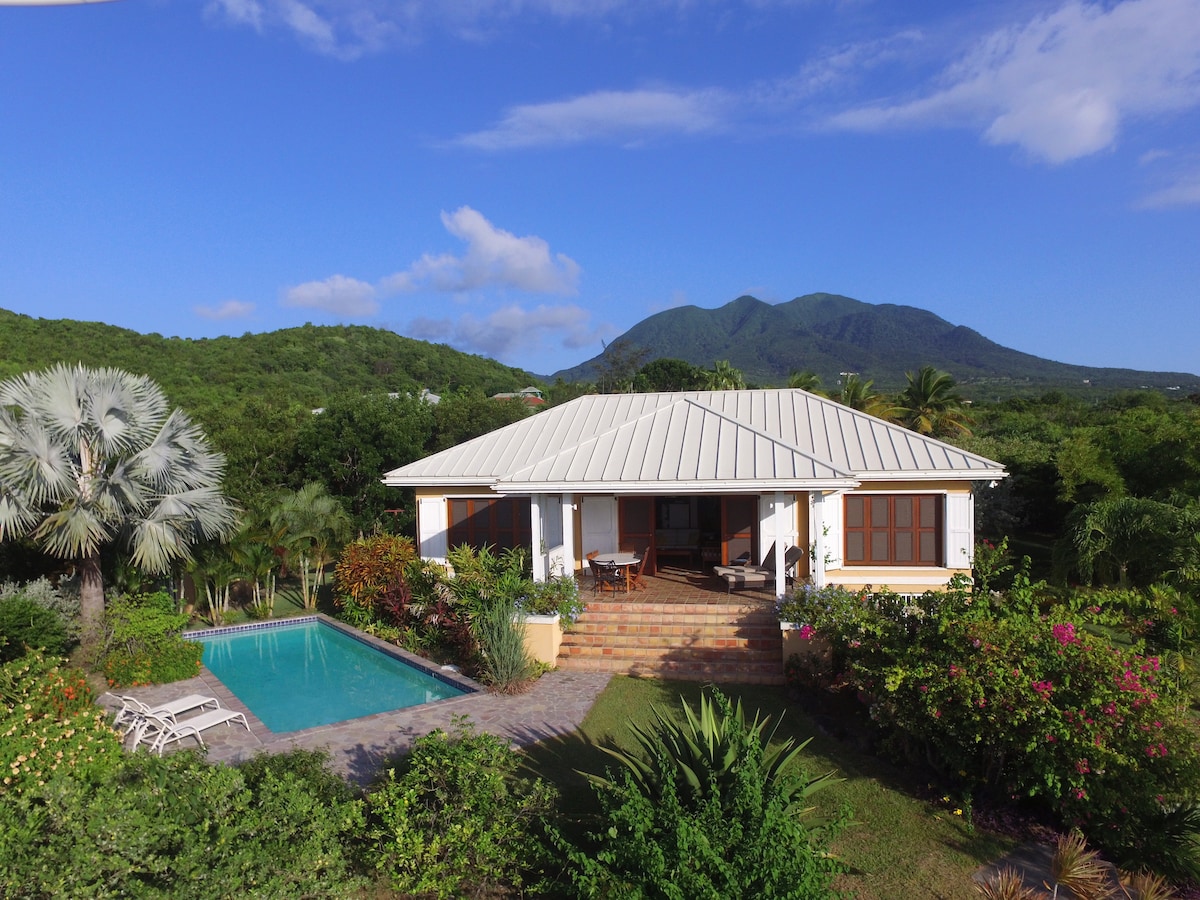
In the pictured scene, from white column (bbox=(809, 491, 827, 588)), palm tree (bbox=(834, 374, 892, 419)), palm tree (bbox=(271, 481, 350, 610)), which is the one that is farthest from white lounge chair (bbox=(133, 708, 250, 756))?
Result: palm tree (bbox=(834, 374, 892, 419))

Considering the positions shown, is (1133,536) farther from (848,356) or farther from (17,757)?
(848,356)

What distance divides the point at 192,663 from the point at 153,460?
11.5ft

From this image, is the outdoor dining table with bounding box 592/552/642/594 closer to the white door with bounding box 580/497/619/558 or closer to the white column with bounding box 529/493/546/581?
the white door with bounding box 580/497/619/558

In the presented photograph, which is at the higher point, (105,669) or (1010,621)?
(1010,621)

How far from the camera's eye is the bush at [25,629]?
11.3 metres

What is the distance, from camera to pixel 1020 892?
5.78m

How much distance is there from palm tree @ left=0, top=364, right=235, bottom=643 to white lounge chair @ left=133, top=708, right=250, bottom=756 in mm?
3730

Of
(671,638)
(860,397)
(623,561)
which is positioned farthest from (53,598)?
(860,397)

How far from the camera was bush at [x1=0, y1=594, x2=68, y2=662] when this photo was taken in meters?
11.3

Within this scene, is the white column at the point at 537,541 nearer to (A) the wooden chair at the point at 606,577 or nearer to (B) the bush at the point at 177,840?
(A) the wooden chair at the point at 606,577

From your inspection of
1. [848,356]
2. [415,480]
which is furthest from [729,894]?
[848,356]

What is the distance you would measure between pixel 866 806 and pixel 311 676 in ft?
31.7

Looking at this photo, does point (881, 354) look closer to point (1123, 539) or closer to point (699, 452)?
point (1123, 539)

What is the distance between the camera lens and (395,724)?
10250 millimetres
